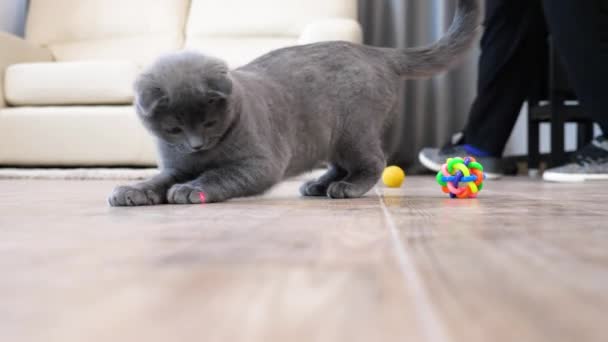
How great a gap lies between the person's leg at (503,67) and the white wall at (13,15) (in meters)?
2.78

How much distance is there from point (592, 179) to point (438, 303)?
2089mm

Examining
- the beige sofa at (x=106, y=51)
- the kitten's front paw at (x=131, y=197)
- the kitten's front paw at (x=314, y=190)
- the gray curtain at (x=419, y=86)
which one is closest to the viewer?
the kitten's front paw at (x=131, y=197)

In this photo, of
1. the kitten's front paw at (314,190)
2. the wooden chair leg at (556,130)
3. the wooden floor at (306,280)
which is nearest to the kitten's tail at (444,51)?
the kitten's front paw at (314,190)

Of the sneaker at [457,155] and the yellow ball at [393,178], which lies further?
the sneaker at [457,155]

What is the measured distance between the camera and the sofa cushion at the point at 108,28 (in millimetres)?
3619

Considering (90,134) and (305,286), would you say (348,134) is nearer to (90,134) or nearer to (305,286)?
(305,286)

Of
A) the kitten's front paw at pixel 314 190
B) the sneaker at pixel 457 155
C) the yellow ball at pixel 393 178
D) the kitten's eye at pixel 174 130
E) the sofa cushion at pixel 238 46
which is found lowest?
the sneaker at pixel 457 155

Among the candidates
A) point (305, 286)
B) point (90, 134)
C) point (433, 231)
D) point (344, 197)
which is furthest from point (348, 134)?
point (90, 134)

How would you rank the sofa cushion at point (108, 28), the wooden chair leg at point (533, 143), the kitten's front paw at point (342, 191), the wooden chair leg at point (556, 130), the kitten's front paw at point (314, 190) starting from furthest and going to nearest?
the sofa cushion at point (108, 28), the wooden chair leg at point (533, 143), the wooden chair leg at point (556, 130), the kitten's front paw at point (314, 190), the kitten's front paw at point (342, 191)

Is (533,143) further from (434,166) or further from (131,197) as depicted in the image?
(131,197)

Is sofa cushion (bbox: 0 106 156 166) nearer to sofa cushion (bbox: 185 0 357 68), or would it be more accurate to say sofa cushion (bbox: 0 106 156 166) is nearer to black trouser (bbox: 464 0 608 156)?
sofa cushion (bbox: 185 0 357 68)

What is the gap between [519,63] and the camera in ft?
8.84

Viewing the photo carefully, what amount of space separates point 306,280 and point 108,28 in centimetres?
353

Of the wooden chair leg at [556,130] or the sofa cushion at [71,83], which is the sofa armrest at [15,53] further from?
the wooden chair leg at [556,130]
